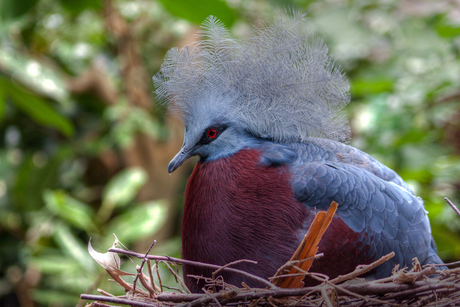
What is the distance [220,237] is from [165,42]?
11.4 feet

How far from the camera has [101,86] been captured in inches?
134

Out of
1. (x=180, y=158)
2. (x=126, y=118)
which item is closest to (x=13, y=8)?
(x=126, y=118)

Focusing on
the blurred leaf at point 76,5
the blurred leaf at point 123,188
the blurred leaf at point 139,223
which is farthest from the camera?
the blurred leaf at point 76,5

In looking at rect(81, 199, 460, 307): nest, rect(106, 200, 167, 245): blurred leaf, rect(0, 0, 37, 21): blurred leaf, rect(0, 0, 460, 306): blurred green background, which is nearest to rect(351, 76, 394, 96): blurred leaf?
rect(0, 0, 460, 306): blurred green background

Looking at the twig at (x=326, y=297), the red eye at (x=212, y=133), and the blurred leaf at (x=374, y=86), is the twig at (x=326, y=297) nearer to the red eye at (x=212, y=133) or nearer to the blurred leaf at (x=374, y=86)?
the red eye at (x=212, y=133)

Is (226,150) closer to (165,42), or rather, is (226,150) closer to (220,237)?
(220,237)

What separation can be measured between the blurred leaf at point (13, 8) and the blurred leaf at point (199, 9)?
2.74 ft

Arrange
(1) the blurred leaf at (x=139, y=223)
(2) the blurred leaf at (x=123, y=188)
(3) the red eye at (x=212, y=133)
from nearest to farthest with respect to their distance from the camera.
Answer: (3) the red eye at (x=212, y=133) < (1) the blurred leaf at (x=139, y=223) < (2) the blurred leaf at (x=123, y=188)

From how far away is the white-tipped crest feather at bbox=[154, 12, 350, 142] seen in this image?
112 cm

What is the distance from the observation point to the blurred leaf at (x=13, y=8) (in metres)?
2.53

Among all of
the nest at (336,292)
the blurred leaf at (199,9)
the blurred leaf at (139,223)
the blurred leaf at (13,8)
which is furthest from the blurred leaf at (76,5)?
the nest at (336,292)

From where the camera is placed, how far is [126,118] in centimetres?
298

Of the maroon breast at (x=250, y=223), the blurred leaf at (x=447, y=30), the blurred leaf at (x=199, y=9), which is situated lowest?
the maroon breast at (x=250, y=223)

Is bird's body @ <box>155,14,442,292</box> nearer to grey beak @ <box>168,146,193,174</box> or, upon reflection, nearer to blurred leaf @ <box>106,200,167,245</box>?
grey beak @ <box>168,146,193,174</box>
